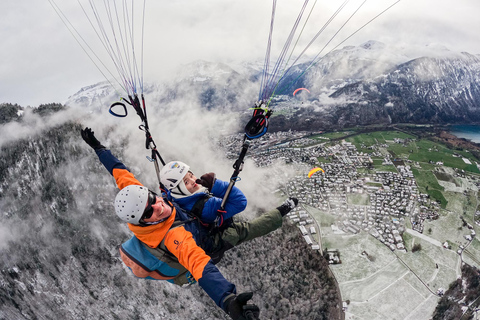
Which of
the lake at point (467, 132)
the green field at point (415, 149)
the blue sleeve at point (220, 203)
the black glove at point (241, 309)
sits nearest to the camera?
the black glove at point (241, 309)

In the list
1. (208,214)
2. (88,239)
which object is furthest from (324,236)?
(208,214)

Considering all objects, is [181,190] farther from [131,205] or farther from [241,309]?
[241,309]

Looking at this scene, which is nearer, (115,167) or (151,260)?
(151,260)

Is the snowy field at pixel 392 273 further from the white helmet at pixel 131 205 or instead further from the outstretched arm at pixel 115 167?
the white helmet at pixel 131 205

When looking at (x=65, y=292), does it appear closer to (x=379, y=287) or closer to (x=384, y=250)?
(x=379, y=287)

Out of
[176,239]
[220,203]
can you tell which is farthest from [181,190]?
[176,239]

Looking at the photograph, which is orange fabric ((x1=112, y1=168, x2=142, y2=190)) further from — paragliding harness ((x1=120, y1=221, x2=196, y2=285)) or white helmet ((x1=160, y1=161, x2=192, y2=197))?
paragliding harness ((x1=120, y1=221, x2=196, y2=285))

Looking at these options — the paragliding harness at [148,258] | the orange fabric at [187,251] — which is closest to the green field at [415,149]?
the paragliding harness at [148,258]
